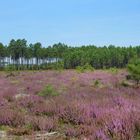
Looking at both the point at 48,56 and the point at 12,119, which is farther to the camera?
the point at 48,56

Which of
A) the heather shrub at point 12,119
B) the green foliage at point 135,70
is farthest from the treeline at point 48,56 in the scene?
the heather shrub at point 12,119

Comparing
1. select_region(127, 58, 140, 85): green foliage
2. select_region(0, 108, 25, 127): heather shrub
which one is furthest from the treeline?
select_region(0, 108, 25, 127): heather shrub

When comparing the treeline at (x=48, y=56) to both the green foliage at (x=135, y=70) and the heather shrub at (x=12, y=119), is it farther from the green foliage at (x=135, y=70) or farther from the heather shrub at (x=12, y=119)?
the heather shrub at (x=12, y=119)

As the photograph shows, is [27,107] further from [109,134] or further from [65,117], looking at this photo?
[109,134]

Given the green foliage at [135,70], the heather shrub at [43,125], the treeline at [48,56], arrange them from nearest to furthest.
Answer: the heather shrub at [43,125], the green foliage at [135,70], the treeline at [48,56]

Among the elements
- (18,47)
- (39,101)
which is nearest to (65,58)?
(18,47)

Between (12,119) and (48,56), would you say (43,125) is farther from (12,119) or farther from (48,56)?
(48,56)

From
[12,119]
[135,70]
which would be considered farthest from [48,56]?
[12,119]

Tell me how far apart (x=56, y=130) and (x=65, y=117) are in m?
1.21

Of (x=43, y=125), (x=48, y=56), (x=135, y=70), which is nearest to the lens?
(x=43, y=125)

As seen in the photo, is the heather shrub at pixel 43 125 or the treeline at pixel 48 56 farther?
the treeline at pixel 48 56

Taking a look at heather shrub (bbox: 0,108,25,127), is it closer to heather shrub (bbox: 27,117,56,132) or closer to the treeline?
heather shrub (bbox: 27,117,56,132)

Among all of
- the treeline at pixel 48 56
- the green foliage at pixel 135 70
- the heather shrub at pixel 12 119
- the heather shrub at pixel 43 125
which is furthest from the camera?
the treeline at pixel 48 56

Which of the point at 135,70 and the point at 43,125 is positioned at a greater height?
the point at 135,70
